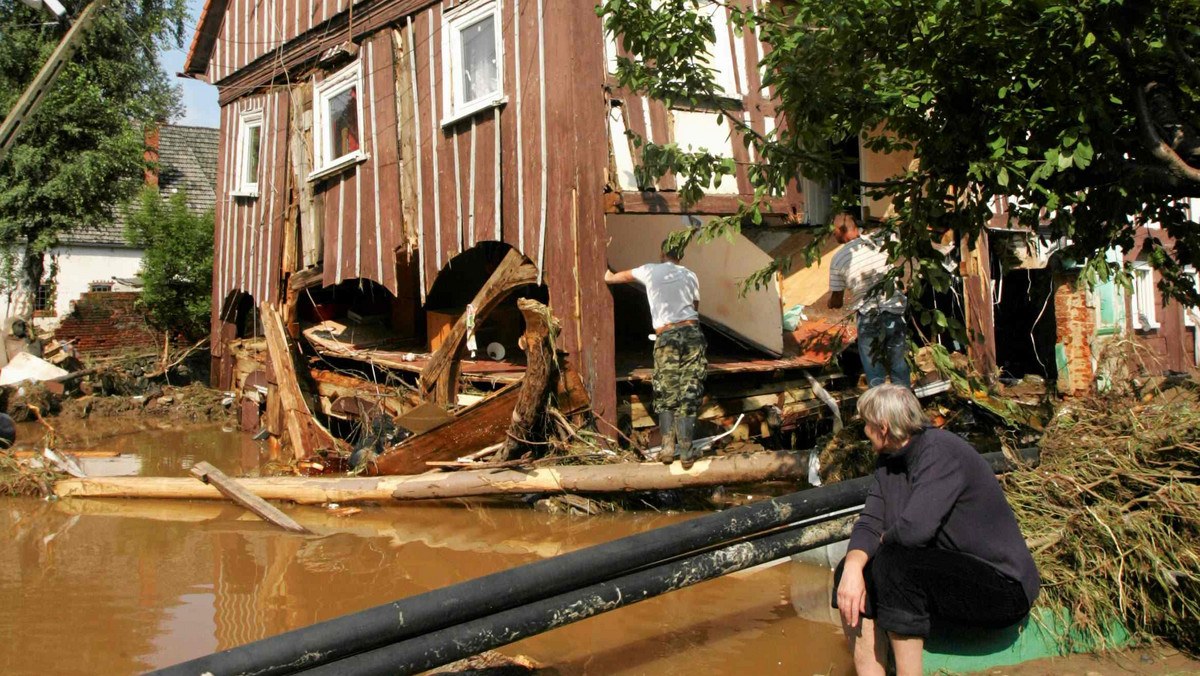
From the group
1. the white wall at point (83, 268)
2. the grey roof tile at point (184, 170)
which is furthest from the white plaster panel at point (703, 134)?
the grey roof tile at point (184, 170)

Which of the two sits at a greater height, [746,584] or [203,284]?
[203,284]

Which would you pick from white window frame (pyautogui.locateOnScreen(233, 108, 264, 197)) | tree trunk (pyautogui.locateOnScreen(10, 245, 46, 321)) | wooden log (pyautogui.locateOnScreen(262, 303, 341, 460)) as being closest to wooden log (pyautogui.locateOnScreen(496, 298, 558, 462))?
wooden log (pyautogui.locateOnScreen(262, 303, 341, 460))

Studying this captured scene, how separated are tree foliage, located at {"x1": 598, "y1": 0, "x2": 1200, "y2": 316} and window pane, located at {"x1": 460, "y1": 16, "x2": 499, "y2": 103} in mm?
4775

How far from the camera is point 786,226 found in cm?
1178

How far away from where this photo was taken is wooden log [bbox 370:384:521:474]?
27.9 feet

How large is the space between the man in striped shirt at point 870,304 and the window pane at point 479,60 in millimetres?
4278

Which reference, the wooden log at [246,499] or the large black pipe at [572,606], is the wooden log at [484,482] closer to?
the wooden log at [246,499]

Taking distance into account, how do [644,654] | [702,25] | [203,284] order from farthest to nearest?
[203,284]
[702,25]
[644,654]

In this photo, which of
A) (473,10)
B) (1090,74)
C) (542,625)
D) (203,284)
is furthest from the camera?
(203,284)

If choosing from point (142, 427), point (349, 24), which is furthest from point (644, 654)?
point (142, 427)

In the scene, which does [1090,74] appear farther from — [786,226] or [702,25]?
[786,226]

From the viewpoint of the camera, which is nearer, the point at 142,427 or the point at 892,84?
the point at 892,84

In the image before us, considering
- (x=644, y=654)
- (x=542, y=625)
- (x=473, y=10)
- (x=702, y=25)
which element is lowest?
(x=644, y=654)

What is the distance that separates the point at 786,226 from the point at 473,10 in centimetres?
462
